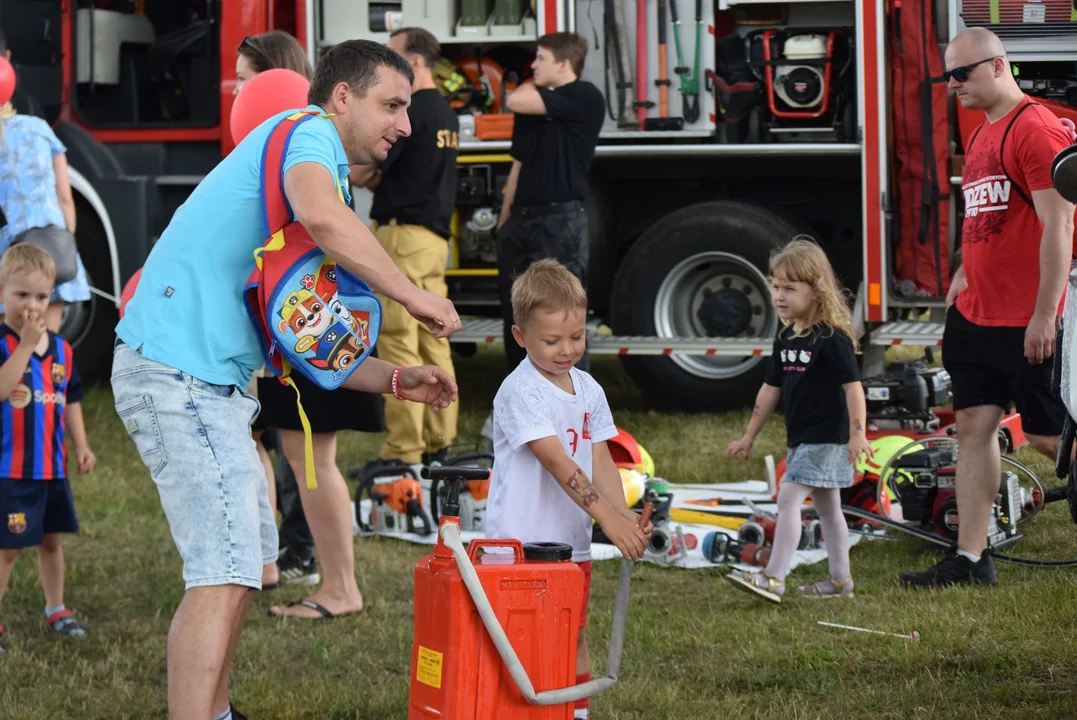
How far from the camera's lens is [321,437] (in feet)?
15.6

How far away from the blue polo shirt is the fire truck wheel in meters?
5.86

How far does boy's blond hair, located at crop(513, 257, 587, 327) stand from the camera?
325cm

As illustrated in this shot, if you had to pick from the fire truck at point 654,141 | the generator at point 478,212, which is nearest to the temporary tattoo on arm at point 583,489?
the fire truck at point 654,141

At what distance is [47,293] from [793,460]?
259 centimetres

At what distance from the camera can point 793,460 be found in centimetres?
494

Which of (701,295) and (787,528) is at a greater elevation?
(701,295)

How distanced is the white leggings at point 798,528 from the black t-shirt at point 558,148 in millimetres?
2699

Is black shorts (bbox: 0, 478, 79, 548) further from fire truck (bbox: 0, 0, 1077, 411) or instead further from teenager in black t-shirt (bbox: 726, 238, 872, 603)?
fire truck (bbox: 0, 0, 1077, 411)

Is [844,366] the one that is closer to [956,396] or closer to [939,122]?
[956,396]

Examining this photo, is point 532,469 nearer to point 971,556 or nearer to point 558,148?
point 971,556

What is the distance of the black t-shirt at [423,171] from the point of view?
6.92 m

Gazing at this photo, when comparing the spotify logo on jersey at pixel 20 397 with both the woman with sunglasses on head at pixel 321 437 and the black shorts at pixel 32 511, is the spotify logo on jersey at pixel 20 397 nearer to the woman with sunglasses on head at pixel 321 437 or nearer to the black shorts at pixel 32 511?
the black shorts at pixel 32 511

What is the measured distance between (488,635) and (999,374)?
2.62 metres

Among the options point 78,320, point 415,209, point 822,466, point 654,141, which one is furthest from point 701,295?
point 78,320
